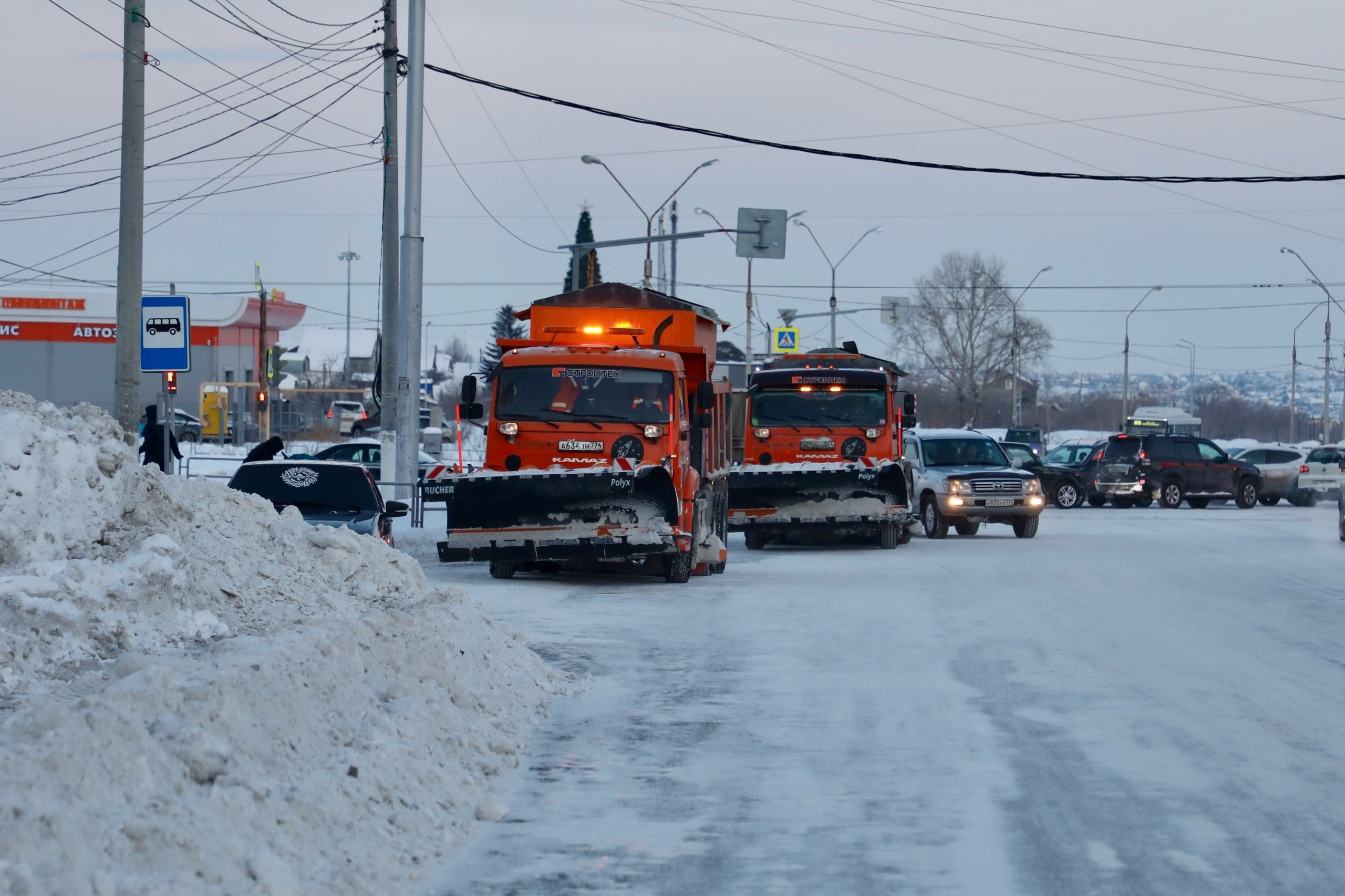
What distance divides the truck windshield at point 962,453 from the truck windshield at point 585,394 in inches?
444

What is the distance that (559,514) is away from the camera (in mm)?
15297

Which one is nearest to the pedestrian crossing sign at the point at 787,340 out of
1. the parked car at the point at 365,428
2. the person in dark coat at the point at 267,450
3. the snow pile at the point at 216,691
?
→ the parked car at the point at 365,428

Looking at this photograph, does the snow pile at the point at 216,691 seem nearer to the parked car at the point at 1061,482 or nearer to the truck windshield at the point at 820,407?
the truck windshield at the point at 820,407

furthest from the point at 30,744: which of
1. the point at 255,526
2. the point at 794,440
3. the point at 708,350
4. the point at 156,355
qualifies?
the point at 794,440

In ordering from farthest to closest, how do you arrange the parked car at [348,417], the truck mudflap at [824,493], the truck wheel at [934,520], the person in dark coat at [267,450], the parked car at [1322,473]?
the parked car at [348,417], the parked car at [1322,473], the truck wheel at [934,520], the truck mudflap at [824,493], the person in dark coat at [267,450]

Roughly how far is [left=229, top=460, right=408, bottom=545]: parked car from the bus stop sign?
1505mm

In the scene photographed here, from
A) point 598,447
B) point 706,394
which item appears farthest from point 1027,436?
point 598,447

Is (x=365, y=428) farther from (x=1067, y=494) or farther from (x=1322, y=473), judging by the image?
(x=1322, y=473)

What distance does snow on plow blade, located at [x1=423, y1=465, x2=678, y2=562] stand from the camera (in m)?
15.1

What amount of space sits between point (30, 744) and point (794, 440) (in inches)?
717

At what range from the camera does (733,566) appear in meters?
19.2

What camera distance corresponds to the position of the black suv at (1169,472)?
3712 centimetres

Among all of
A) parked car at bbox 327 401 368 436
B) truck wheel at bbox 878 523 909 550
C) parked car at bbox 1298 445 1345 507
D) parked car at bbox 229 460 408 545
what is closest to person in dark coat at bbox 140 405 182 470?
parked car at bbox 229 460 408 545

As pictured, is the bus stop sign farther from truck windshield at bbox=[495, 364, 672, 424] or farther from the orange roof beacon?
the orange roof beacon
